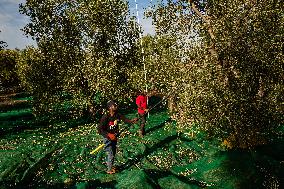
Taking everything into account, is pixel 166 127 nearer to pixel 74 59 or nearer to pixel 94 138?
pixel 94 138

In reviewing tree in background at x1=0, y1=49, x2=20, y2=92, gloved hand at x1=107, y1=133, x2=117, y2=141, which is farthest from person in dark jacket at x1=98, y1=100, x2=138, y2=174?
tree in background at x1=0, y1=49, x2=20, y2=92

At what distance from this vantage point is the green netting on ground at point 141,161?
1023 cm

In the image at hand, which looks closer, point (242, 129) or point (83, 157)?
point (242, 129)

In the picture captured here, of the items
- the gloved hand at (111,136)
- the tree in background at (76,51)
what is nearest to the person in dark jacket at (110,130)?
the gloved hand at (111,136)

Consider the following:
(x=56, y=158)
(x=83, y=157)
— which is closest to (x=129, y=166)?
(x=83, y=157)

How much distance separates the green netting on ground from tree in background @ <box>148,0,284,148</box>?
138 centimetres

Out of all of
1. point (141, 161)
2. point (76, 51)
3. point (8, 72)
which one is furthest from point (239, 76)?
point (8, 72)

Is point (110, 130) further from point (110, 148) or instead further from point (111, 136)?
point (110, 148)

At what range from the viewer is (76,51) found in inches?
1147

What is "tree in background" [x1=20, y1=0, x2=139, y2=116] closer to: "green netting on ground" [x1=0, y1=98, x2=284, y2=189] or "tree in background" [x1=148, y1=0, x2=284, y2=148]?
"green netting on ground" [x1=0, y1=98, x2=284, y2=189]

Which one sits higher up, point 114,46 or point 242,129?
point 114,46

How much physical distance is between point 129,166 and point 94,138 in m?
7.80

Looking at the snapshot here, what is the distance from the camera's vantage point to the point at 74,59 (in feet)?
95.5

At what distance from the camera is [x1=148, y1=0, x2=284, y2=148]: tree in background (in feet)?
45.9
